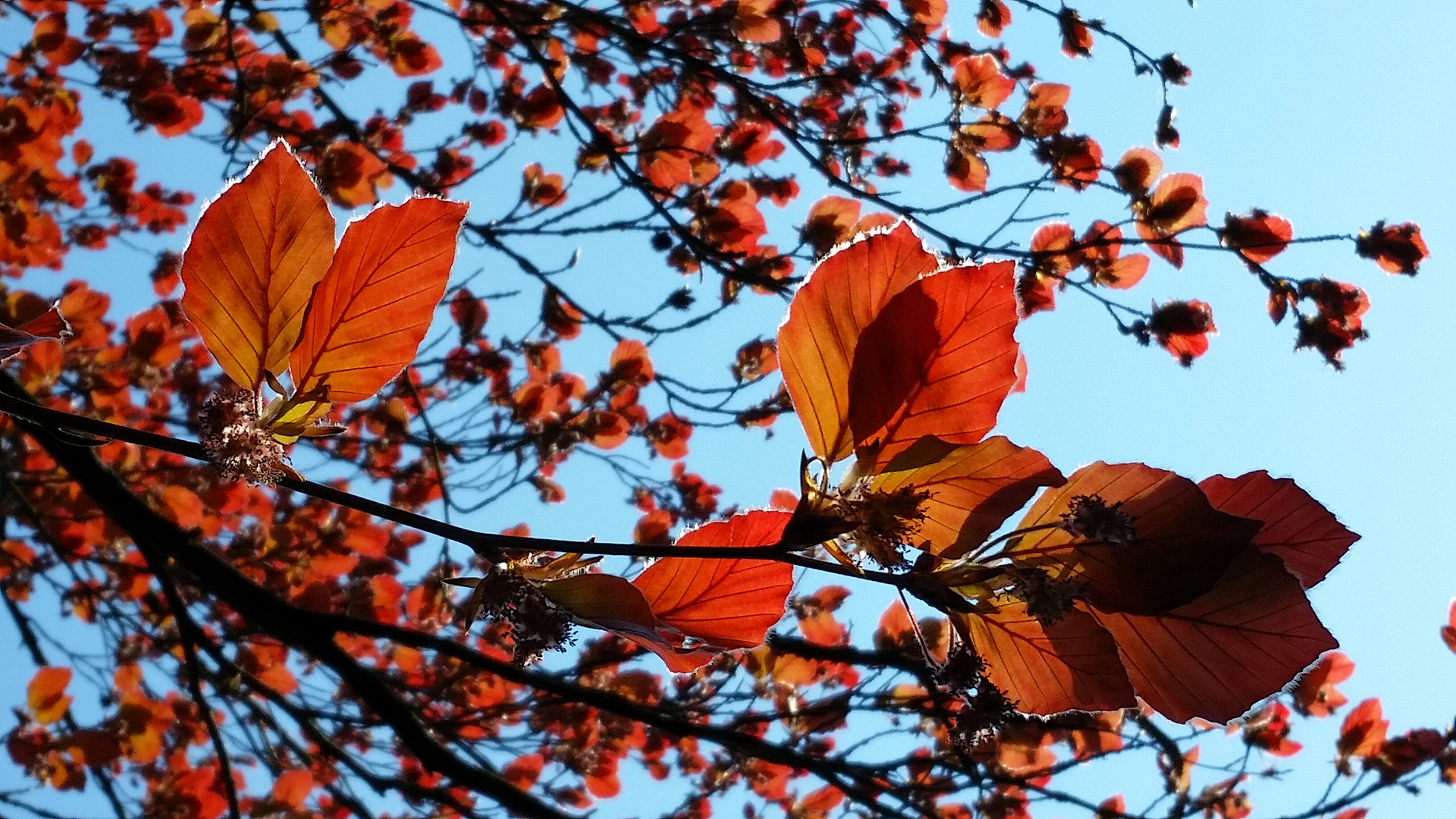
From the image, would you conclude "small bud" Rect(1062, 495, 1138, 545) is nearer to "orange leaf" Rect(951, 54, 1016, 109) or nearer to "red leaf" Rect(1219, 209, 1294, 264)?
"red leaf" Rect(1219, 209, 1294, 264)

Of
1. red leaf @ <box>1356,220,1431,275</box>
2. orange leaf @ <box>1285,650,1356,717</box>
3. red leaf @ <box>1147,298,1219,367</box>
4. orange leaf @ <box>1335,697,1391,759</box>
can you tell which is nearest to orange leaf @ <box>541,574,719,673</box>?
red leaf @ <box>1147,298,1219,367</box>

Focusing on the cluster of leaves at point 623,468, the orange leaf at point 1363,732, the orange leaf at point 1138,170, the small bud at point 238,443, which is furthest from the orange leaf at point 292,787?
the orange leaf at point 1363,732

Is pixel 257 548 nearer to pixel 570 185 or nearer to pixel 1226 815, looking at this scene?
pixel 570 185

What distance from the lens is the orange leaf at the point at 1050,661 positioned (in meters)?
0.88

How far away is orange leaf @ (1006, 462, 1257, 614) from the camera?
0.81 meters

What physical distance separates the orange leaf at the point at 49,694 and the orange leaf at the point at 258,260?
2.97m

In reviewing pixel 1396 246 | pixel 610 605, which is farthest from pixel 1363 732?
pixel 610 605

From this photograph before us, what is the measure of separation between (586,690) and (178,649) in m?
2.52

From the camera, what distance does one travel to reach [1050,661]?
939 mm

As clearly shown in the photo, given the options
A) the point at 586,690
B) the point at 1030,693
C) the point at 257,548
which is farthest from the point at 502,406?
the point at 1030,693

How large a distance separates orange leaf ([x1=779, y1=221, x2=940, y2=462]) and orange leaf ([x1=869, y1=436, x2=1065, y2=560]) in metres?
0.08

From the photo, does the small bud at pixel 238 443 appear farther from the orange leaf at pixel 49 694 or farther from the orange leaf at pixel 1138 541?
the orange leaf at pixel 49 694

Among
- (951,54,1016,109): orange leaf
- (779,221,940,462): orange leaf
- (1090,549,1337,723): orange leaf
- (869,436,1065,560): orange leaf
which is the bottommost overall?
(1090,549,1337,723): orange leaf

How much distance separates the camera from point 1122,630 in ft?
3.11
